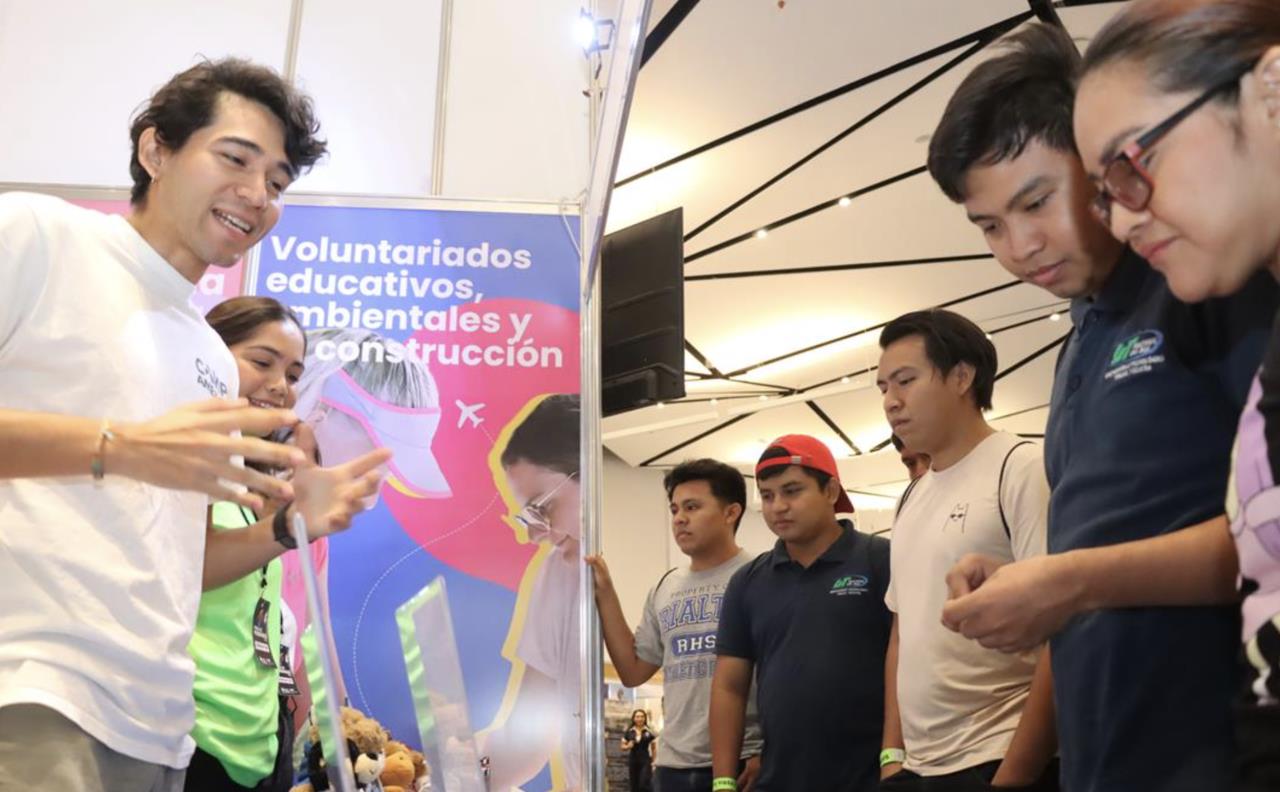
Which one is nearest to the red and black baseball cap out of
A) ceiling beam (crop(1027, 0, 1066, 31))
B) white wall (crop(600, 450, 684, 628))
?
ceiling beam (crop(1027, 0, 1066, 31))

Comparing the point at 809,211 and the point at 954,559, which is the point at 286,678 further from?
the point at 809,211

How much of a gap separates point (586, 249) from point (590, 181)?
0.22 meters

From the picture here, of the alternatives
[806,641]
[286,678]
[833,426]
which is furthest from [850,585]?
[833,426]

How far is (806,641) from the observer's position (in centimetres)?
248

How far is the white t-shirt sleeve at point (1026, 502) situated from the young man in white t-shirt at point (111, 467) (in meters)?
1.27

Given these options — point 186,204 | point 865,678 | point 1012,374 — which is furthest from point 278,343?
point 1012,374

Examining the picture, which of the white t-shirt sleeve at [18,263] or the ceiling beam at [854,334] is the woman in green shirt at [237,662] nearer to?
the white t-shirt sleeve at [18,263]

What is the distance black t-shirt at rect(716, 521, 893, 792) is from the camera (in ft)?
7.68

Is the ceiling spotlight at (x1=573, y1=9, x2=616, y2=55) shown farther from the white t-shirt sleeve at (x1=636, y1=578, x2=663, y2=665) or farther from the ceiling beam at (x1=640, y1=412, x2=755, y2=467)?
the ceiling beam at (x1=640, y1=412, x2=755, y2=467)

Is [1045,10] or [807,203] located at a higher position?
A: [1045,10]

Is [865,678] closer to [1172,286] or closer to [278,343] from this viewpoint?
[278,343]

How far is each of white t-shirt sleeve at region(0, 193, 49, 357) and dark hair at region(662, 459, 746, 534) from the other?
2.29 meters

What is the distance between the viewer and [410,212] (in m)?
2.93

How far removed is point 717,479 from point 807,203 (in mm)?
3115
